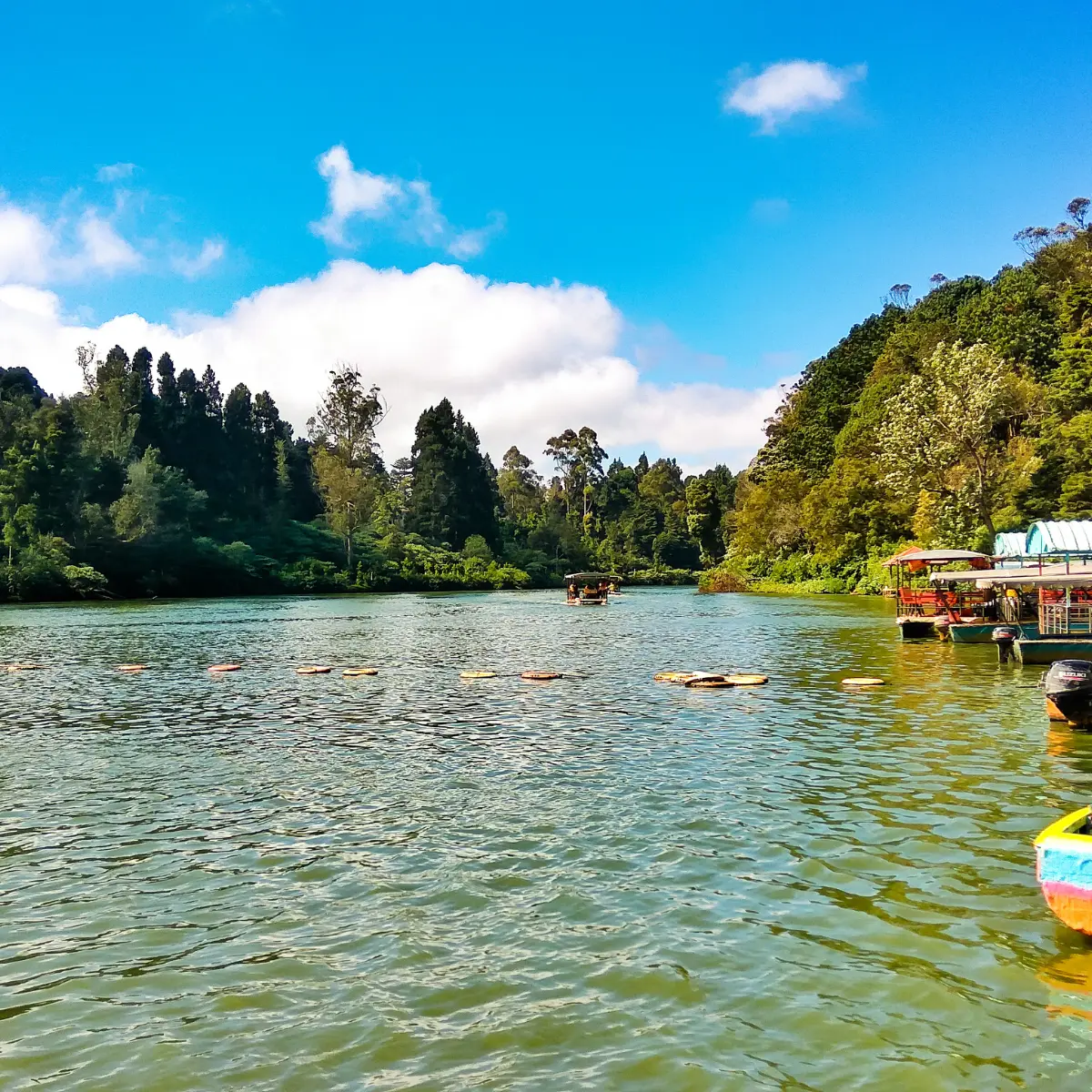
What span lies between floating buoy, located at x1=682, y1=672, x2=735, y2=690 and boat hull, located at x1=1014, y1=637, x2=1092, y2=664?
9870 mm

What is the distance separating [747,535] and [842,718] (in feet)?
283

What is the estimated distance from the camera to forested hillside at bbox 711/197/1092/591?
193 feet

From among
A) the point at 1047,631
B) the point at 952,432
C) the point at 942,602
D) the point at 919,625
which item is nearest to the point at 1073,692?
the point at 1047,631

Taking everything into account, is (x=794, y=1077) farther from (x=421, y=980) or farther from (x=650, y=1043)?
(x=421, y=980)

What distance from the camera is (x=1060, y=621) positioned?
3006 cm

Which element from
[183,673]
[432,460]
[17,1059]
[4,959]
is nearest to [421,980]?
[17,1059]

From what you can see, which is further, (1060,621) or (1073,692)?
(1060,621)

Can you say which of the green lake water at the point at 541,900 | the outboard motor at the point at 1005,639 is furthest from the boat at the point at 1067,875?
the outboard motor at the point at 1005,639

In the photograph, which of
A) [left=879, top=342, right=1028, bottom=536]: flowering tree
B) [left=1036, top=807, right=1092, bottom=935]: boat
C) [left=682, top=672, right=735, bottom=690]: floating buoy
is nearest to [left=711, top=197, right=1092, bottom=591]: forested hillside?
[left=879, top=342, right=1028, bottom=536]: flowering tree

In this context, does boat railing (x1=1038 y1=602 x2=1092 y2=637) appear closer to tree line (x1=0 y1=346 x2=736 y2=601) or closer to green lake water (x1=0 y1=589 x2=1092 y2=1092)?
green lake water (x1=0 y1=589 x2=1092 y2=1092)

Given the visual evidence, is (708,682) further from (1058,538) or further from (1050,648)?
→ (1058,538)

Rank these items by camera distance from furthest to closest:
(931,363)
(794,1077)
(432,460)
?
(432,460), (931,363), (794,1077)

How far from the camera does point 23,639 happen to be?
141 ft

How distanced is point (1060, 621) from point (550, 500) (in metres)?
142
